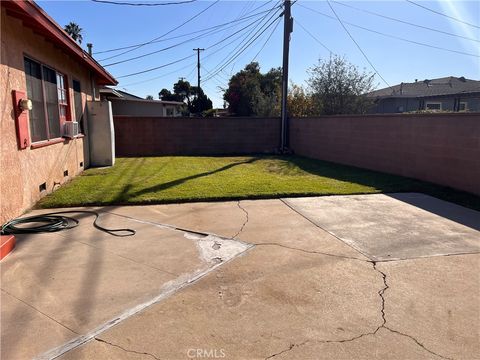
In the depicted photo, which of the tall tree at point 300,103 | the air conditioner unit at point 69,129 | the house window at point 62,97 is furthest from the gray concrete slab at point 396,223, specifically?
the tall tree at point 300,103

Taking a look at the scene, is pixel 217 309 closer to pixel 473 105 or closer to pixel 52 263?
pixel 52 263

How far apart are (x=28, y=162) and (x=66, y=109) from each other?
355 centimetres

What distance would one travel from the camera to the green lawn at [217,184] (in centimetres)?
691

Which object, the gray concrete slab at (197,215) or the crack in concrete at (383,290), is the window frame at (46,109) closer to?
the gray concrete slab at (197,215)

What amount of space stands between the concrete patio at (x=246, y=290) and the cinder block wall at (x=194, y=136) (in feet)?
33.1

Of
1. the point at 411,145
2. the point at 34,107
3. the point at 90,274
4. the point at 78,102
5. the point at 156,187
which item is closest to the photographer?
the point at 90,274

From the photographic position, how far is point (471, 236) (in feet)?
16.1

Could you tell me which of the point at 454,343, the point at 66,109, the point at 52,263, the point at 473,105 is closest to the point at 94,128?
the point at 66,109

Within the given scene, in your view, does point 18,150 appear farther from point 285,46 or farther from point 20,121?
point 285,46

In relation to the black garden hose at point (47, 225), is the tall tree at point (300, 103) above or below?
above

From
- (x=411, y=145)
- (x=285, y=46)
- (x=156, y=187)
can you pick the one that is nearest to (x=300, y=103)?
(x=285, y=46)

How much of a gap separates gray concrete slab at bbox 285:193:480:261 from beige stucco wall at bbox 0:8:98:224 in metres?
4.45

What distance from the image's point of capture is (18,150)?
18.3ft

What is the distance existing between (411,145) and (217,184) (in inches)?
198
